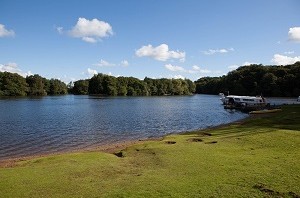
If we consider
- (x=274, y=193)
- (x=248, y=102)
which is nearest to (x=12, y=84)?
(x=248, y=102)

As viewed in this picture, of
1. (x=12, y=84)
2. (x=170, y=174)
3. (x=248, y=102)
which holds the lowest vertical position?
(x=170, y=174)

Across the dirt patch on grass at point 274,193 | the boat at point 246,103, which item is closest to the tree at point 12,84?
the boat at point 246,103

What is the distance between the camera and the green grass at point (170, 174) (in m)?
12.5

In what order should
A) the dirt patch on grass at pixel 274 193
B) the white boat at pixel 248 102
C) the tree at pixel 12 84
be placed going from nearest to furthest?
1. the dirt patch on grass at pixel 274 193
2. the white boat at pixel 248 102
3. the tree at pixel 12 84

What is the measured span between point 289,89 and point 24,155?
176107 mm

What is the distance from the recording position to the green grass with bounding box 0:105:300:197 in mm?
12453

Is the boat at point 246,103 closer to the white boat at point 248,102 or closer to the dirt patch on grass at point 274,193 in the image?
the white boat at point 248,102

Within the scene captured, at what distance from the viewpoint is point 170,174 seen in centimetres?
1523

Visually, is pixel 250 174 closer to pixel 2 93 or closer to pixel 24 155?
pixel 24 155

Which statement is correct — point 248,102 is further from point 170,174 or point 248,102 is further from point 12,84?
point 12,84

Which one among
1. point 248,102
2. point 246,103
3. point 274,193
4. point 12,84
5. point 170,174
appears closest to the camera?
point 274,193

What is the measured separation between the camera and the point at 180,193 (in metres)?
12.1

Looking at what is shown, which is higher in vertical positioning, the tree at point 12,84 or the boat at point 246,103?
the tree at point 12,84

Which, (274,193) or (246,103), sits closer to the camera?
(274,193)
